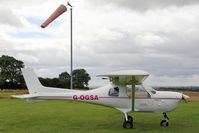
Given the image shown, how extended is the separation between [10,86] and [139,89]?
6230cm

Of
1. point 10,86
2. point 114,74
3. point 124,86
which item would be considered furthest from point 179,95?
point 10,86

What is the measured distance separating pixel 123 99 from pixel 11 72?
2613 inches

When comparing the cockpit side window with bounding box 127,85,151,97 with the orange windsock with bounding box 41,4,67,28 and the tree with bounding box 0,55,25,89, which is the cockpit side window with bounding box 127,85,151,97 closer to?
the orange windsock with bounding box 41,4,67,28

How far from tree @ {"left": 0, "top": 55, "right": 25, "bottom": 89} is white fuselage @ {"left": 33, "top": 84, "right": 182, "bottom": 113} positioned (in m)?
59.2

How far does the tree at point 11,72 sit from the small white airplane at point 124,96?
5880cm

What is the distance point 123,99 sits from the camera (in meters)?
10.6

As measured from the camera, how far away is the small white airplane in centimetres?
1041

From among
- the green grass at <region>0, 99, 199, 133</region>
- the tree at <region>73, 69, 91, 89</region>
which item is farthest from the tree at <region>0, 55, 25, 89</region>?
the green grass at <region>0, 99, 199, 133</region>

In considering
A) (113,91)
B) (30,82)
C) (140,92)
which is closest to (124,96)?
(113,91)

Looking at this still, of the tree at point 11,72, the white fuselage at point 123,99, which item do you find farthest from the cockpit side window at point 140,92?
the tree at point 11,72

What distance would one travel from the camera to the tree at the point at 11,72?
6688cm

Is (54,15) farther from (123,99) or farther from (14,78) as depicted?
(14,78)

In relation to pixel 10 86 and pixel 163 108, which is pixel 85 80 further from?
pixel 163 108

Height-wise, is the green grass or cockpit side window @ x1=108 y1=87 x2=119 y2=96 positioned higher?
cockpit side window @ x1=108 y1=87 x2=119 y2=96
